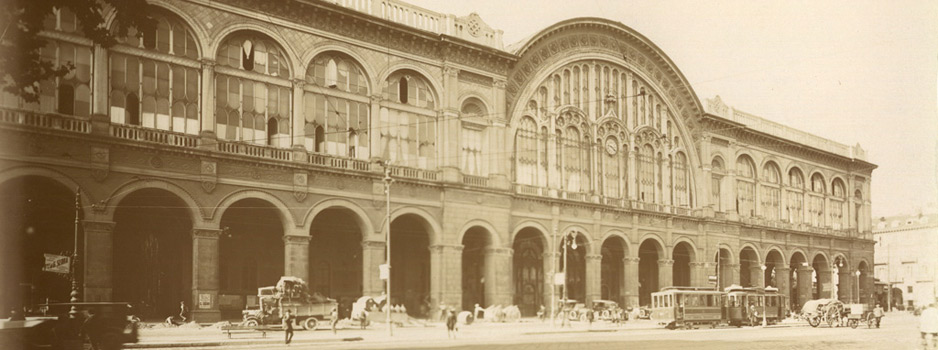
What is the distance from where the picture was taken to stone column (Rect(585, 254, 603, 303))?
48.4 metres

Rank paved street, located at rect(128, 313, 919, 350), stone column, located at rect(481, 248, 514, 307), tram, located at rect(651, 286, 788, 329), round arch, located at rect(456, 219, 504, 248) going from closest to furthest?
paved street, located at rect(128, 313, 919, 350)
round arch, located at rect(456, 219, 504, 248)
stone column, located at rect(481, 248, 514, 307)
tram, located at rect(651, 286, 788, 329)

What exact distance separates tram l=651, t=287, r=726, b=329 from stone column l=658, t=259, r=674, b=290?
879 cm

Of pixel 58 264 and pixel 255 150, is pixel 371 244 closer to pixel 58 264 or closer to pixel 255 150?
pixel 255 150

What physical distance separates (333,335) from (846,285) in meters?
53.0

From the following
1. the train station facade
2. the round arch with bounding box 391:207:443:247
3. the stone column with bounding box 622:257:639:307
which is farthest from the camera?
the stone column with bounding box 622:257:639:307

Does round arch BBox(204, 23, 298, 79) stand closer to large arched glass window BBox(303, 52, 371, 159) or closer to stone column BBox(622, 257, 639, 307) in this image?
large arched glass window BBox(303, 52, 371, 159)

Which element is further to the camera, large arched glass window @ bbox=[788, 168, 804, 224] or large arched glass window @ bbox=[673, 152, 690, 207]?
large arched glass window @ bbox=[788, 168, 804, 224]

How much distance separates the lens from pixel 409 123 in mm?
38875

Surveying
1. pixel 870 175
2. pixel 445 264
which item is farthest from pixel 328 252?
pixel 870 175

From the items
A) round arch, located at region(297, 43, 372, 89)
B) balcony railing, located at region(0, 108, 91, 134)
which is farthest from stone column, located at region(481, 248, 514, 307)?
balcony railing, located at region(0, 108, 91, 134)

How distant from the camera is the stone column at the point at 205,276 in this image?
3131 cm

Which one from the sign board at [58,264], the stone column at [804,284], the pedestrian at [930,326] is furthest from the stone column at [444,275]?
the stone column at [804,284]

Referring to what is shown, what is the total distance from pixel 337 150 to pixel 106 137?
33.2 ft

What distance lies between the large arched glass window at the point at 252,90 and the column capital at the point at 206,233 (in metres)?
3.46
